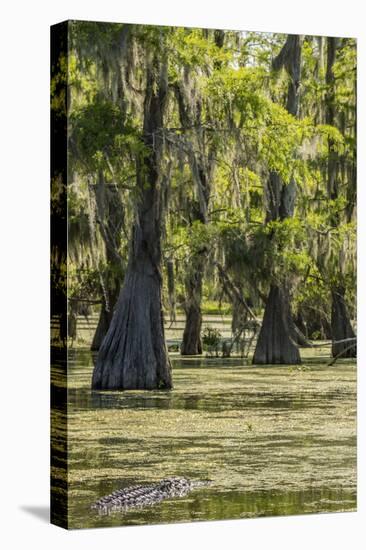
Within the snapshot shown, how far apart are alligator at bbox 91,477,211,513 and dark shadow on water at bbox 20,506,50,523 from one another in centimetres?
63

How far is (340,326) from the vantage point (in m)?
12.1

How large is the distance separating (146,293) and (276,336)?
1.23 meters

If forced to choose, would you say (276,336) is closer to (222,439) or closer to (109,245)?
(222,439)

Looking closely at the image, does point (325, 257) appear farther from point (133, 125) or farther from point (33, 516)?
point (33, 516)

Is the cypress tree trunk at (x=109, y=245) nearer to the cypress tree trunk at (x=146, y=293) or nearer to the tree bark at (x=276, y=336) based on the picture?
the cypress tree trunk at (x=146, y=293)

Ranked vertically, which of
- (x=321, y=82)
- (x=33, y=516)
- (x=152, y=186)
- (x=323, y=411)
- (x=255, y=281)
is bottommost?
(x=33, y=516)

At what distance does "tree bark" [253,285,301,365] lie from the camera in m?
11.6

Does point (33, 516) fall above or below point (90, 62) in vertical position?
below

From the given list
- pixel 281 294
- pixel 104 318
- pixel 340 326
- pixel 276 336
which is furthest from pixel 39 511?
pixel 340 326

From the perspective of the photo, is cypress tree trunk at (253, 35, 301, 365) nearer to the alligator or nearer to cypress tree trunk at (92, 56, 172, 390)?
cypress tree trunk at (92, 56, 172, 390)

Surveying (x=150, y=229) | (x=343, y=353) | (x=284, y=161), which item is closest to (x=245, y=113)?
(x=284, y=161)

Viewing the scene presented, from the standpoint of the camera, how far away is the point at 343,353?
12.1 meters

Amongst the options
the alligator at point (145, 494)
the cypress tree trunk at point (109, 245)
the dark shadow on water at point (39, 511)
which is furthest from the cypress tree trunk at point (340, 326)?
the dark shadow on water at point (39, 511)

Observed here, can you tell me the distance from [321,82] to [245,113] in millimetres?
765
